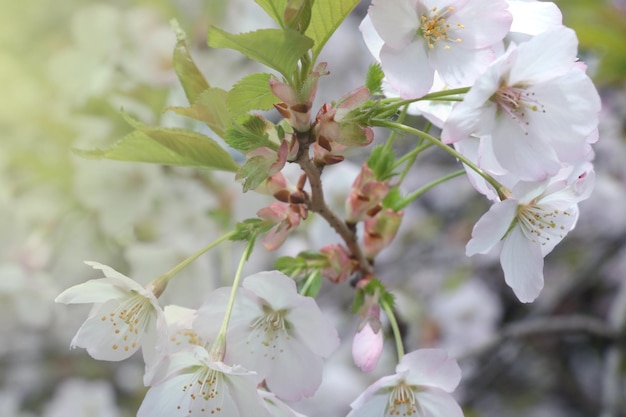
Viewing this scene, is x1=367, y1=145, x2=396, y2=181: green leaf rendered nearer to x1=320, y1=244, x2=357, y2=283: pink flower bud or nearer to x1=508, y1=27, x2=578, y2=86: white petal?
x1=320, y1=244, x2=357, y2=283: pink flower bud

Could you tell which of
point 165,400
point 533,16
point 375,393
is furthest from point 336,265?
point 533,16

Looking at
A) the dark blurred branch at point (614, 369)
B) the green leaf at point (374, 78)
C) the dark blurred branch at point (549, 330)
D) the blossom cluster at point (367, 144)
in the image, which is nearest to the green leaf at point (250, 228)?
the blossom cluster at point (367, 144)

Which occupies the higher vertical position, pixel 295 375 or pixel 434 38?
pixel 434 38

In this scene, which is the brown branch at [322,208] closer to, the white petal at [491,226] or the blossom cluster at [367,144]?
the blossom cluster at [367,144]

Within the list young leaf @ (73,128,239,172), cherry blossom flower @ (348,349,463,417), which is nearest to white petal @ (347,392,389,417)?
cherry blossom flower @ (348,349,463,417)

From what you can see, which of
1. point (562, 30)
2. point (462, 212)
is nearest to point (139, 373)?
point (462, 212)

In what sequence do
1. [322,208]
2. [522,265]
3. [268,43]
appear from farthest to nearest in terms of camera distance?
[322,208] → [522,265] → [268,43]

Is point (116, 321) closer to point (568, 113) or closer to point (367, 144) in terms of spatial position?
point (367, 144)
